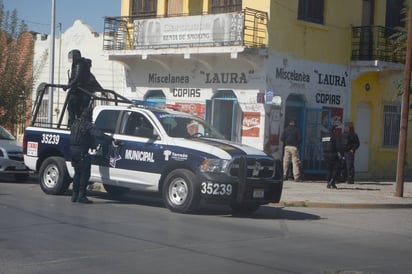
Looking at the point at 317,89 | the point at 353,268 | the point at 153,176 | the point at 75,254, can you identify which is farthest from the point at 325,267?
the point at 317,89

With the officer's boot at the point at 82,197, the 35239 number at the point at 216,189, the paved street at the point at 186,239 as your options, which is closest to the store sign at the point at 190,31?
the paved street at the point at 186,239

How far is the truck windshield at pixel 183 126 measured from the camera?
1477cm

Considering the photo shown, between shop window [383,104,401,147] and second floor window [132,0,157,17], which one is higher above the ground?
second floor window [132,0,157,17]

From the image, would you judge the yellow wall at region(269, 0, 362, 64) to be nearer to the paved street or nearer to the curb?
the curb

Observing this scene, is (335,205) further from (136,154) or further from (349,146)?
(349,146)

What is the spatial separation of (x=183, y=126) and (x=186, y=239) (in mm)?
4418

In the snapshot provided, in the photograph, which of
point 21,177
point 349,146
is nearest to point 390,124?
point 349,146

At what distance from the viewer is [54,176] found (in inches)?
640

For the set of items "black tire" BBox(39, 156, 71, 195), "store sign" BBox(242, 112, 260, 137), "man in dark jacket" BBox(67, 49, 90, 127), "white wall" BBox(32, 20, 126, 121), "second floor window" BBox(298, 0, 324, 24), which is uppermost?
"second floor window" BBox(298, 0, 324, 24)

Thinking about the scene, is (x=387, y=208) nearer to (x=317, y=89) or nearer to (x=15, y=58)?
(x=317, y=89)

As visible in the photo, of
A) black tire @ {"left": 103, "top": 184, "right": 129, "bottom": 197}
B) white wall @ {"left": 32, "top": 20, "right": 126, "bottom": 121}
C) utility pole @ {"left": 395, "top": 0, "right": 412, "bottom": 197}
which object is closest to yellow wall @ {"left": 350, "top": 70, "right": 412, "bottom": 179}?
utility pole @ {"left": 395, "top": 0, "right": 412, "bottom": 197}

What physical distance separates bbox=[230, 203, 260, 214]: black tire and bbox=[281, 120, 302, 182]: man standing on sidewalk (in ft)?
24.4

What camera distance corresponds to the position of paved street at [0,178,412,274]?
903 cm

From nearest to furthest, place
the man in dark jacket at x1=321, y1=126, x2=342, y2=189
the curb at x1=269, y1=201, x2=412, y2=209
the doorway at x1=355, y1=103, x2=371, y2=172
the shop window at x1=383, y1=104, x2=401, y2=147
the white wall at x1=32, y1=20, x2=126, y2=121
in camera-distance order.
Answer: the curb at x1=269, y1=201, x2=412, y2=209 → the man in dark jacket at x1=321, y1=126, x2=342, y2=189 → the doorway at x1=355, y1=103, x2=371, y2=172 → the shop window at x1=383, y1=104, x2=401, y2=147 → the white wall at x1=32, y1=20, x2=126, y2=121
